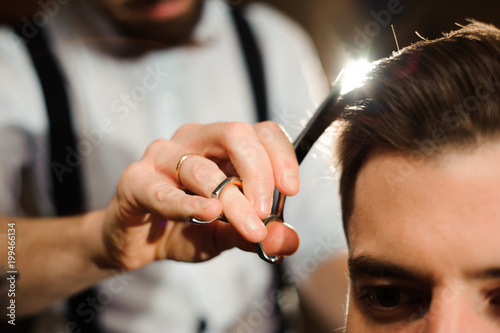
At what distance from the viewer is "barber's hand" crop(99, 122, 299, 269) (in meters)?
0.36

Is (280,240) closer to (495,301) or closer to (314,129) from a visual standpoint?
(314,129)

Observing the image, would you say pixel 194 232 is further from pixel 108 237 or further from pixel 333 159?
pixel 333 159

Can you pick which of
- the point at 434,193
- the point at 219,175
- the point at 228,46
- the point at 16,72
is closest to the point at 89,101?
the point at 16,72

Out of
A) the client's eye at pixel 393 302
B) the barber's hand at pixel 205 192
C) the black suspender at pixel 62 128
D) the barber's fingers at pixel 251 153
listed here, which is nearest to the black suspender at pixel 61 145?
the black suspender at pixel 62 128

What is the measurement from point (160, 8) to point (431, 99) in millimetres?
617

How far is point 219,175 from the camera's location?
1.23 ft

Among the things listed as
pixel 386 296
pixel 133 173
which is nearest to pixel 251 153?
pixel 133 173

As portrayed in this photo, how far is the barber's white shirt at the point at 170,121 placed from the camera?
73cm

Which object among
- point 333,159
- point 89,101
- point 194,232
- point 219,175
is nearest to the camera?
point 219,175

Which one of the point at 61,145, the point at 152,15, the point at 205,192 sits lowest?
the point at 205,192

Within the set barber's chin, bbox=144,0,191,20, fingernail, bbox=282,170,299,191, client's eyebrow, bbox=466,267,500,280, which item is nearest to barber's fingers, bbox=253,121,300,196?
fingernail, bbox=282,170,299,191

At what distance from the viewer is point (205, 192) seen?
371 millimetres

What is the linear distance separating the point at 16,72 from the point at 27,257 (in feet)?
1.05

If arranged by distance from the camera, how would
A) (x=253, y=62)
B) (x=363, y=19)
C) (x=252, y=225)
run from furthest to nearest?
(x=253, y=62), (x=363, y=19), (x=252, y=225)
